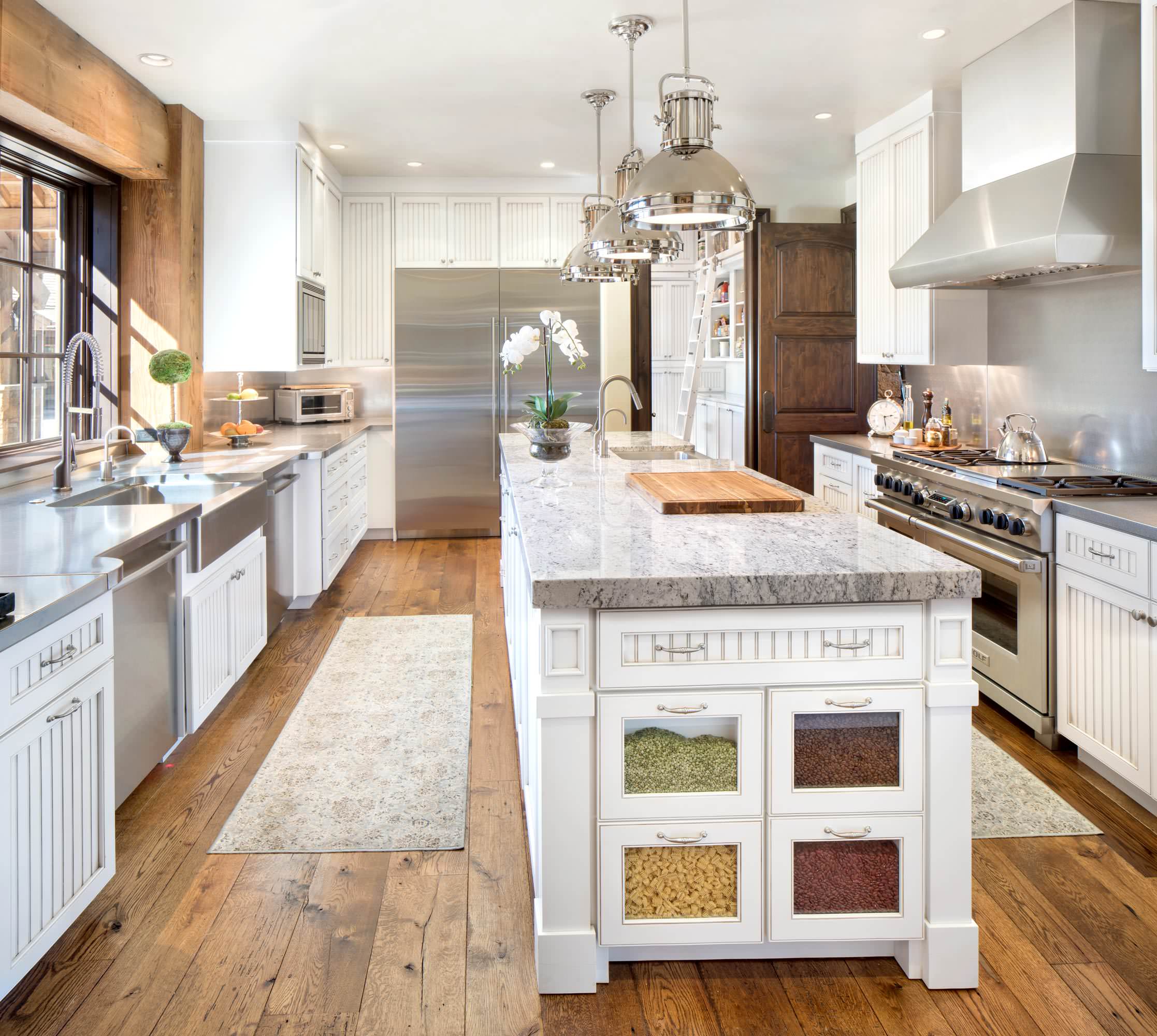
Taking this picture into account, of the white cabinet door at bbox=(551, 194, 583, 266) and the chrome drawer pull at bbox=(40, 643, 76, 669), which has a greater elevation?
the white cabinet door at bbox=(551, 194, 583, 266)

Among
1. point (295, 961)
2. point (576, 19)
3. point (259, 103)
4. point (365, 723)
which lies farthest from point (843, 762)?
point (259, 103)

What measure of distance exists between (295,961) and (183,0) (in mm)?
3206

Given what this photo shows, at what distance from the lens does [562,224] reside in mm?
7094

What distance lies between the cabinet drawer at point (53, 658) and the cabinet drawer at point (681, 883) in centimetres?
109

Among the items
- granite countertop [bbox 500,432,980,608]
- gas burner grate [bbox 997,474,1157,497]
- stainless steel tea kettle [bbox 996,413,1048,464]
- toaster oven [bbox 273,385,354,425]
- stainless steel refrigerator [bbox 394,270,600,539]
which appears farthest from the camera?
stainless steel refrigerator [bbox 394,270,600,539]

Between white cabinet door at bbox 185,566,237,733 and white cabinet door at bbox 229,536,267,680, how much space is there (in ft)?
0.18

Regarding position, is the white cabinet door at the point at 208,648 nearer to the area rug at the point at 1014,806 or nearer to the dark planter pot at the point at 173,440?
the dark planter pot at the point at 173,440

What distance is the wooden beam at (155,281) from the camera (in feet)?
15.3

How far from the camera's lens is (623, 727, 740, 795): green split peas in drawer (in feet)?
6.25

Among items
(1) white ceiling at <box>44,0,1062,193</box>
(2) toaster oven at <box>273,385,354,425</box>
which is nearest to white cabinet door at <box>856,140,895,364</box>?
(1) white ceiling at <box>44,0,1062,193</box>

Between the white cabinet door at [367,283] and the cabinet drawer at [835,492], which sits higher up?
the white cabinet door at [367,283]

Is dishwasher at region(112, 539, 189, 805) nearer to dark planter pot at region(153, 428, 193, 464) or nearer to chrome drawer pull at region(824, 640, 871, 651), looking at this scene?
dark planter pot at region(153, 428, 193, 464)

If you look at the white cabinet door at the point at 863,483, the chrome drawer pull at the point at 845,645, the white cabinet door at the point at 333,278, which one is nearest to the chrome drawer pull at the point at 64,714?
the chrome drawer pull at the point at 845,645

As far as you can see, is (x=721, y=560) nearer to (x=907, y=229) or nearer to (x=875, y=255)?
(x=907, y=229)
